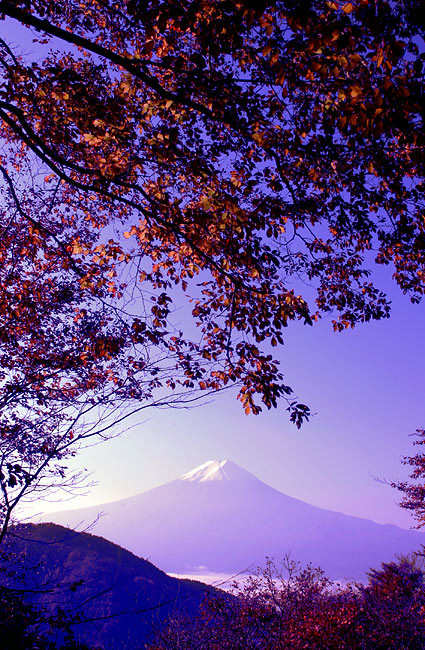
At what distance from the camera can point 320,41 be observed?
3.57m

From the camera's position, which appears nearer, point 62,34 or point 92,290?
point 62,34

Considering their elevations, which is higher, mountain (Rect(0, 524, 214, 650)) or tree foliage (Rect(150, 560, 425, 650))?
tree foliage (Rect(150, 560, 425, 650))

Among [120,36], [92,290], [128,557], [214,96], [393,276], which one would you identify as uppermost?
[120,36]

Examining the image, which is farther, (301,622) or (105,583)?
(105,583)

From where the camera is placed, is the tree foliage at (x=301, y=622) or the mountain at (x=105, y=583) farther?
the mountain at (x=105, y=583)

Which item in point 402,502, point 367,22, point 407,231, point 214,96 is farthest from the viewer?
point 402,502

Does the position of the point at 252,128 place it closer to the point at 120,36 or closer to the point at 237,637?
the point at 120,36

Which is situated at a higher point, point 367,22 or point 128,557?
point 367,22

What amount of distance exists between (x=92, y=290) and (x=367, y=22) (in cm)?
464

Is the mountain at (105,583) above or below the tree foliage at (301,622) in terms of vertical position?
below

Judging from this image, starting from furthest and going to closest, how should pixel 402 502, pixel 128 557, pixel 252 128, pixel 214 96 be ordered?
pixel 128 557 → pixel 402 502 → pixel 252 128 → pixel 214 96

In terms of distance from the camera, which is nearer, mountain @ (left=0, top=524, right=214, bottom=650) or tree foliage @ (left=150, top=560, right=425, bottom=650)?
tree foliage @ (left=150, top=560, right=425, bottom=650)

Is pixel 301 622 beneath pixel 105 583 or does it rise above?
above

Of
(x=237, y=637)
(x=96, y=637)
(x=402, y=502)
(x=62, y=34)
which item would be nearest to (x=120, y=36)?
(x=62, y=34)
